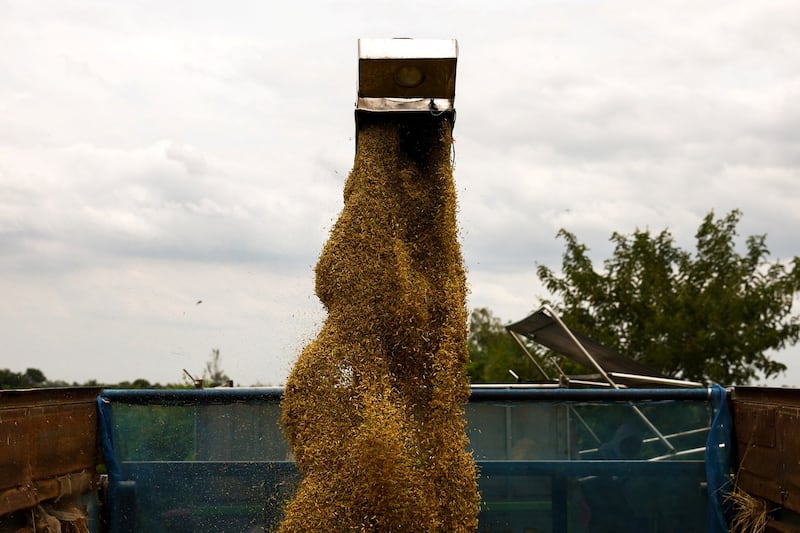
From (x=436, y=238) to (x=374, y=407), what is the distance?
971 millimetres

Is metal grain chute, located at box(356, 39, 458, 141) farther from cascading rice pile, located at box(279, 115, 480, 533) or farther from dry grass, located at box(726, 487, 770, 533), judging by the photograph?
dry grass, located at box(726, 487, 770, 533)

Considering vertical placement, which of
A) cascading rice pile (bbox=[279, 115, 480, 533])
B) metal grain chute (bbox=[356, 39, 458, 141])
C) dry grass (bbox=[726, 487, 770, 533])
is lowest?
dry grass (bbox=[726, 487, 770, 533])

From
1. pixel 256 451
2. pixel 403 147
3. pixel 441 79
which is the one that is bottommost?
pixel 256 451

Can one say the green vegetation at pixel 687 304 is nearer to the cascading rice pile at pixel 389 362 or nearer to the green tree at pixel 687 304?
the green tree at pixel 687 304

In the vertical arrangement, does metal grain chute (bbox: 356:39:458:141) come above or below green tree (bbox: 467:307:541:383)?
above

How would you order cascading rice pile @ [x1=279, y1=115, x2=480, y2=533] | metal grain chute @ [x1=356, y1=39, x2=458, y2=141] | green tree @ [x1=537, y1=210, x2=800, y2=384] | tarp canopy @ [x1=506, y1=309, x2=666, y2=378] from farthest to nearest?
green tree @ [x1=537, y1=210, x2=800, y2=384], tarp canopy @ [x1=506, y1=309, x2=666, y2=378], metal grain chute @ [x1=356, y1=39, x2=458, y2=141], cascading rice pile @ [x1=279, y1=115, x2=480, y2=533]

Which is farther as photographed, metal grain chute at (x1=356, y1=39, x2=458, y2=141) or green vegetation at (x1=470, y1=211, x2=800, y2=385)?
green vegetation at (x1=470, y1=211, x2=800, y2=385)

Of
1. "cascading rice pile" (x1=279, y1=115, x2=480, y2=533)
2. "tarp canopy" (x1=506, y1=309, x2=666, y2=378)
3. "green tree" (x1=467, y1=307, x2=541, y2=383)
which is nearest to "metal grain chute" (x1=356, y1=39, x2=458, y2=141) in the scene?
"cascading rice pile" (x1=279, y1=115, x2=480, y2=533)

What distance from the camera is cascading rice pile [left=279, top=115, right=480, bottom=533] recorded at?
4.19 m

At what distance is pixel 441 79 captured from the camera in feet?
16.1


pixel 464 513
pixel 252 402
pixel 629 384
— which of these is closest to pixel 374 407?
pixel 464 513

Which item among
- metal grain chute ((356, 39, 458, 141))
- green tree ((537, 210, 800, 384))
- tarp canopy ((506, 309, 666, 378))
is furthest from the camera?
green tree ((537, 210, 800, 384))

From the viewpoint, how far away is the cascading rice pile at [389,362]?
4191 millimetres

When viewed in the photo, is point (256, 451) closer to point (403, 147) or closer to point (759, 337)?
point (403, 147)
